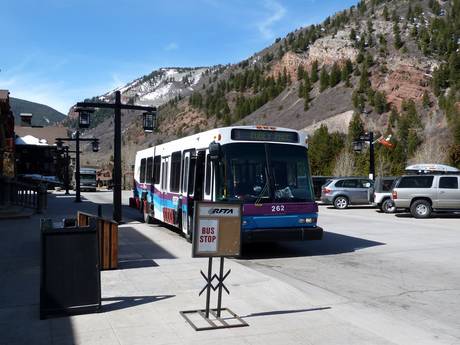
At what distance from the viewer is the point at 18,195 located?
2688cm

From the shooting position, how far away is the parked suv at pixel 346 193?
101ft

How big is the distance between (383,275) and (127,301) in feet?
15.8

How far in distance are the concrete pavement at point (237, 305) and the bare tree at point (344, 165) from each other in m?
52.9

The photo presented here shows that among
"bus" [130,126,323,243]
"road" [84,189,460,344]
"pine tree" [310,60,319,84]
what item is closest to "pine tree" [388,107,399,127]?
"pine tree" [310,60,319,84]

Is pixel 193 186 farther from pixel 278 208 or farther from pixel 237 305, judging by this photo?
pixel 237 305

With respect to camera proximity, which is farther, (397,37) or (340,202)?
(397,37)

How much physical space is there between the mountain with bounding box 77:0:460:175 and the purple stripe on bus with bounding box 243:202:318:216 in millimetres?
45581

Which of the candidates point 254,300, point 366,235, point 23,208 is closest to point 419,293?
point 254,300

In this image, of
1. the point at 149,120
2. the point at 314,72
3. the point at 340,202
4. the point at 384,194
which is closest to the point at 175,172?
the point at 149,120

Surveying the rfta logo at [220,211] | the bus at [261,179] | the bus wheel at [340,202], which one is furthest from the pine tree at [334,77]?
the rfta logo at [220,211]

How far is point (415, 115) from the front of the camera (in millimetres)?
96500

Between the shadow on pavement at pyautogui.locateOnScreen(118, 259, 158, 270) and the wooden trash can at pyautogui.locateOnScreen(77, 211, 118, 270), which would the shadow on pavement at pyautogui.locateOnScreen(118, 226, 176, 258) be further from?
the wooden trash can at pyautogui.locateOnScreen(77, 211, 118, 270)

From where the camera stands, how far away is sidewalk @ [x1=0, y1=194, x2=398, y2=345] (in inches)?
245

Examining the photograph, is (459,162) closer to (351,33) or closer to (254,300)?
(254,300)
